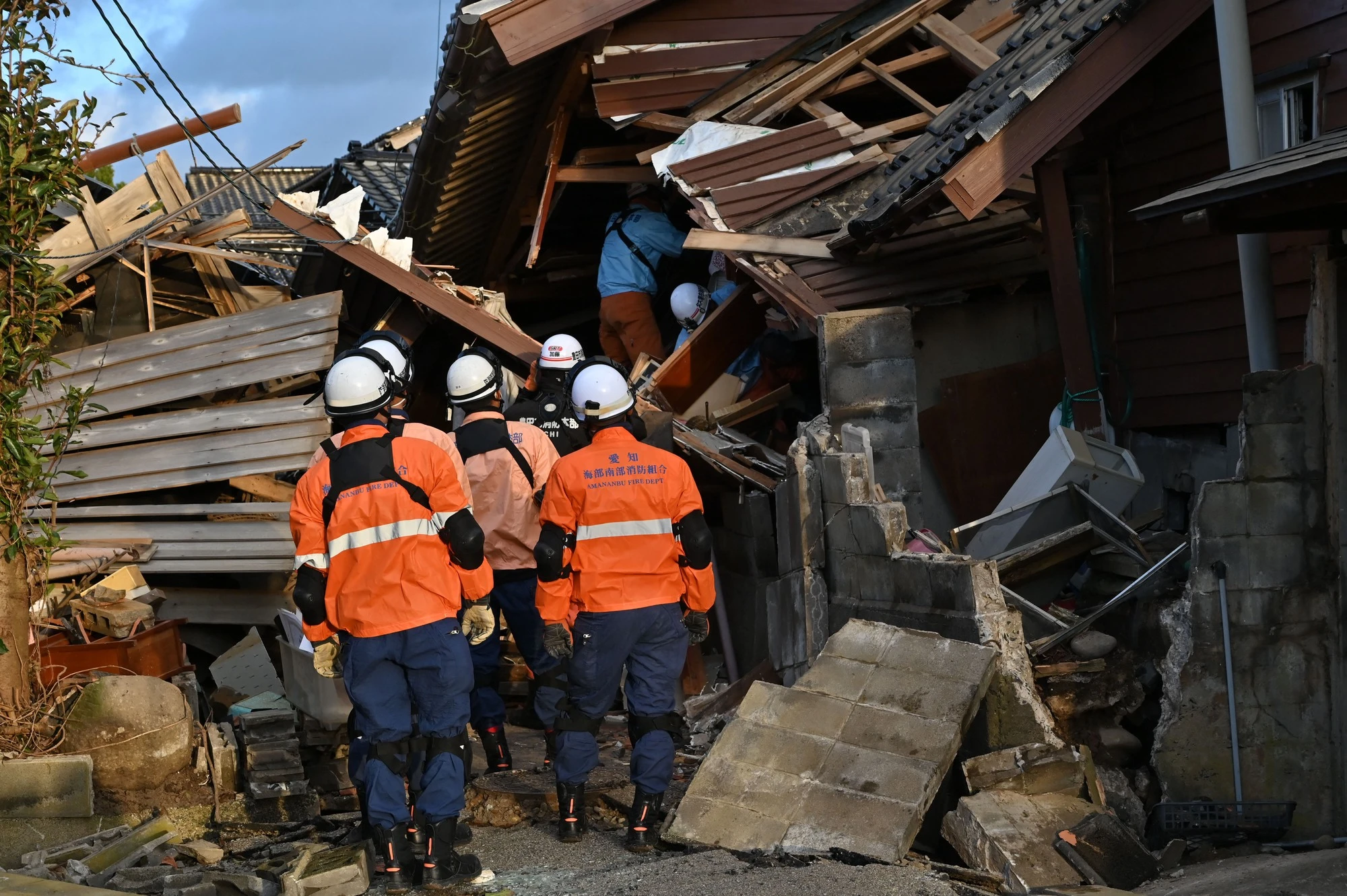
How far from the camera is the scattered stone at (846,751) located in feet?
18.2

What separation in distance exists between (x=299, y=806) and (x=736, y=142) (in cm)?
618

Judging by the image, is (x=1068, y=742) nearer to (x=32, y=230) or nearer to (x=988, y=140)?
(x=988, y=140)

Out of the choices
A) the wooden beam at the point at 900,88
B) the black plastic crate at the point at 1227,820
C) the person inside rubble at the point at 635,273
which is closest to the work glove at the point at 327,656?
the black plastic crate at the point at 1227,820

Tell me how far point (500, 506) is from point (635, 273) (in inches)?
164

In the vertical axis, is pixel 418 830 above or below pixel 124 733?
below

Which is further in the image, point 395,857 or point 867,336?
point 867,336

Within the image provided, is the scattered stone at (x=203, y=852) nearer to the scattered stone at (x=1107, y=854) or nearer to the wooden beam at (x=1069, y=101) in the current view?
the scattered stone at (x=1107, y=854)

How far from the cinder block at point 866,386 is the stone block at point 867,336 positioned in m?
0.04

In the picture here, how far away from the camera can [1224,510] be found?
625 cm

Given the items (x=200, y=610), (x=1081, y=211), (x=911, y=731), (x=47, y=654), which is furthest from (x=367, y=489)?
(x=1081, y=211)

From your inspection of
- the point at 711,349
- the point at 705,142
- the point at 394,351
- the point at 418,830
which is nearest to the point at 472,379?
the point at 394,351

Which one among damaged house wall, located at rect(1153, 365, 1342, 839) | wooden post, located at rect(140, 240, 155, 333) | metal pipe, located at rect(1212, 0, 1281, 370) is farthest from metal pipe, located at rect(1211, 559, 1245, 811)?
wooden post, located at rect(140, 240, 155, 333)

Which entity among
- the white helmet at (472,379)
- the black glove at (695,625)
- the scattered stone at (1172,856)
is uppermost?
the white helmet at (472,379)

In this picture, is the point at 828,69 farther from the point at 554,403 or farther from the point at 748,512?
the point at 554,403
